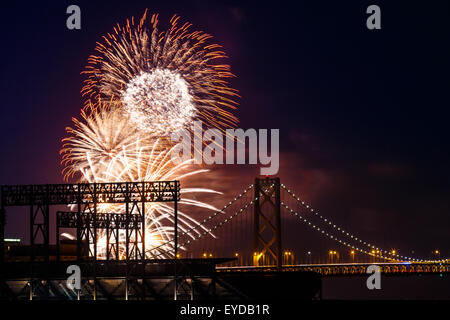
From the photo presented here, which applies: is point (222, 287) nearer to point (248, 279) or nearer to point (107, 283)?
point (248, 279)

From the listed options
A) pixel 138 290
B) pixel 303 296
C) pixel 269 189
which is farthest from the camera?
pixel 269 189

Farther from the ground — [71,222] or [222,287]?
[71,222]

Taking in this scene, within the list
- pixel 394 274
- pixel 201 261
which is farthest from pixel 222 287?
pixel 394 274

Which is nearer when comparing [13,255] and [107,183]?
[107,183]

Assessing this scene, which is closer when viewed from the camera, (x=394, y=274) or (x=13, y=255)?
(x=13, y=255)

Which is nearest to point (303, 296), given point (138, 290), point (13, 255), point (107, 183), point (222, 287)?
point (222, 287)
